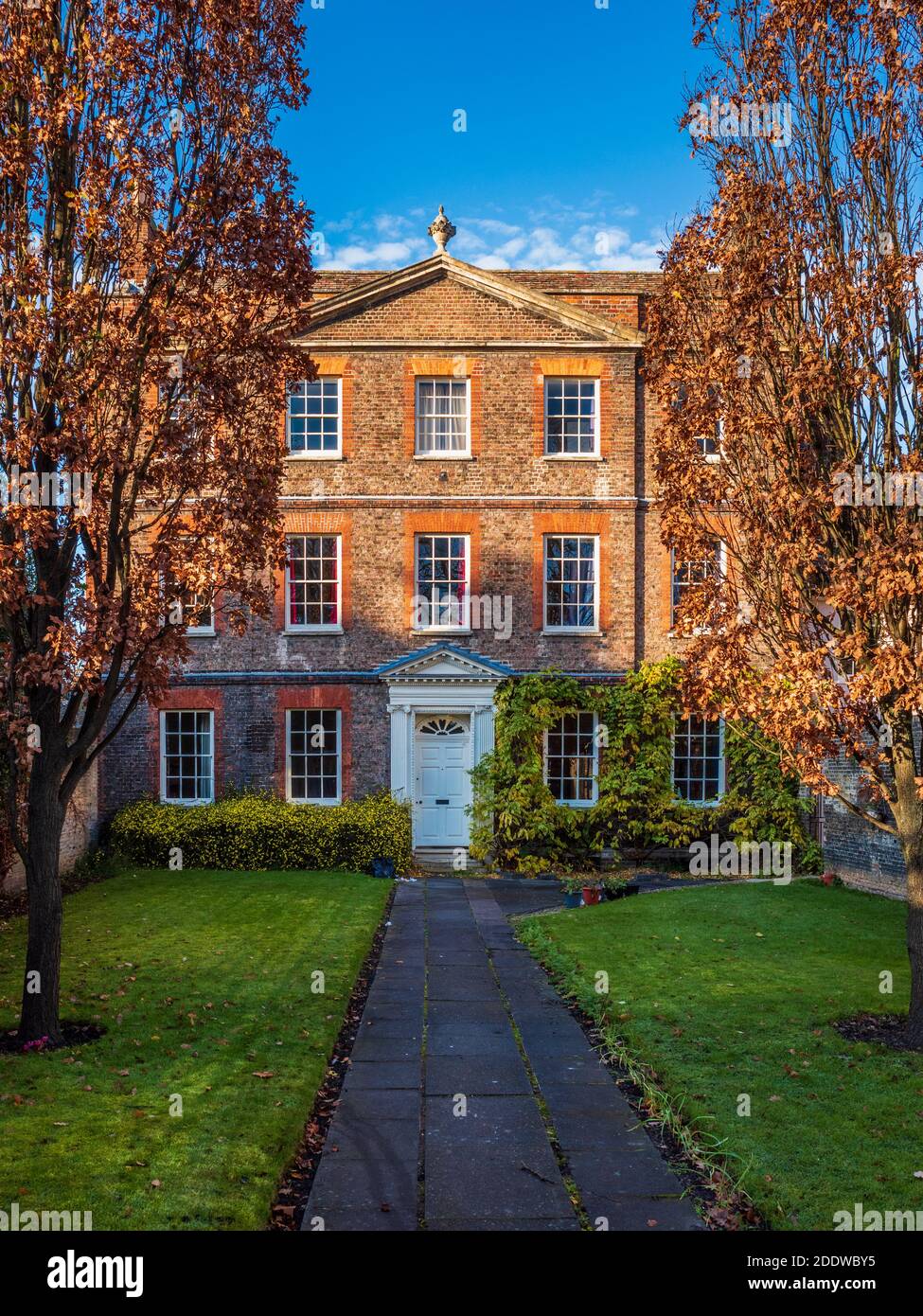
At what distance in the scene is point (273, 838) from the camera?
20.0 m

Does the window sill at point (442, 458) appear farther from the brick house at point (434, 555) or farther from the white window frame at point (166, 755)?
the white window frame at point (166, 755)

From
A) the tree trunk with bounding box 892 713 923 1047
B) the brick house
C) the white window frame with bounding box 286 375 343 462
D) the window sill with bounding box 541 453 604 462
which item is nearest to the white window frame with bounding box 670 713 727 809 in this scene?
the brick house

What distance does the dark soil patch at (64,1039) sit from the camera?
802cm

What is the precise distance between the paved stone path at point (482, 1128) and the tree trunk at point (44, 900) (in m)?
2.46

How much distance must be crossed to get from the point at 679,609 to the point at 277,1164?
19.6 ft

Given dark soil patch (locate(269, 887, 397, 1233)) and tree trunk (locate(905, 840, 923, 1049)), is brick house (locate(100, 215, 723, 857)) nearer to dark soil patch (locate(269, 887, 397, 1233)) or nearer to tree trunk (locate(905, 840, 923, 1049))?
dark soil patch (locate(269, 887, 397, 1233))

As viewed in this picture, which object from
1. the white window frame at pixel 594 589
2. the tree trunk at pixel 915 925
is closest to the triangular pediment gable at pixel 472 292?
the white window frame at pixel 594 589

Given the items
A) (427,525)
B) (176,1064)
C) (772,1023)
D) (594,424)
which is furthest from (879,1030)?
(594,424)

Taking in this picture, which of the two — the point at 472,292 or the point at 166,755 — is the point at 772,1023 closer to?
the point at 166,755

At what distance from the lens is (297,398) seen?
2209 cm

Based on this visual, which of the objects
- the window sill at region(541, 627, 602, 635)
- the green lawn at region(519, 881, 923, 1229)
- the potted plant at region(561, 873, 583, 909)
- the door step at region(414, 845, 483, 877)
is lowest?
the door step at region(414, 845, 483, 877)

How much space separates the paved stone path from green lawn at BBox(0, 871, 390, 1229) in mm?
431

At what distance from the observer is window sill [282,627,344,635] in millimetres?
21562

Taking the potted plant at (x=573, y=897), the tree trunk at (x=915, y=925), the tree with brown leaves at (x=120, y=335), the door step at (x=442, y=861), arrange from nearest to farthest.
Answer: the tree with brown leaves at (x=120, y=335) → the tree trunk at (x=915, y=925) → the potted plant at (x=573, y=897) → the door step at (x=442, y=861)
